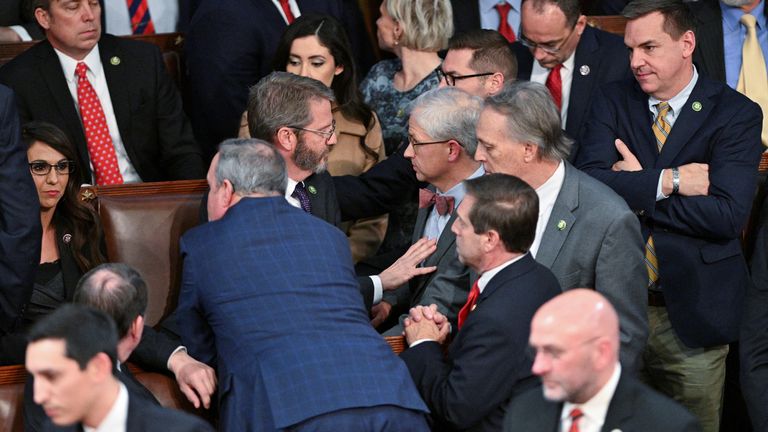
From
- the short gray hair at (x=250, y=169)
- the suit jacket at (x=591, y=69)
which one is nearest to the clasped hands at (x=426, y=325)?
the short gray hair at (x=250, y=169)

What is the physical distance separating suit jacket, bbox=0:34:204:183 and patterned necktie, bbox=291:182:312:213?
34.7 inches

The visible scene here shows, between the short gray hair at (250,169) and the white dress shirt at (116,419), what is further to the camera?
the short gray hair at (250,169)

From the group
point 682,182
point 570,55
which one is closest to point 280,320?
point 682,182

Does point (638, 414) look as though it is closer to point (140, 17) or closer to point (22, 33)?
point (22, 33)

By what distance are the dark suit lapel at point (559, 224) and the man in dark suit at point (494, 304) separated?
39 centimetres

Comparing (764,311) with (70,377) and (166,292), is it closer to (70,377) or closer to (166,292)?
(166,292)

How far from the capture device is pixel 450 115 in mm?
5133

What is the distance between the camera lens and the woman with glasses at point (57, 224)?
4.98 metres

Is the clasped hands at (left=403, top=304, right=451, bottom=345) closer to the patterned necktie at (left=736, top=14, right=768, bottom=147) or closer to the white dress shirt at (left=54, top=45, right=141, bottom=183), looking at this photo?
the white dress shirt at (left=54, top=45, right=141, bottom=183)

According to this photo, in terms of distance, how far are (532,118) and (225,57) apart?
1.97 meters

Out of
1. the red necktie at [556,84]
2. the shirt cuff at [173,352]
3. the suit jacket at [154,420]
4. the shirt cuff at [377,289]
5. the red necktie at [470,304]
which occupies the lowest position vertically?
the shirt cuff at [377,289]

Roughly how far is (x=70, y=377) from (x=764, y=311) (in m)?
2.49

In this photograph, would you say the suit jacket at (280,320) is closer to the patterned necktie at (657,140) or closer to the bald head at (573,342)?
the bald head at (573,342)

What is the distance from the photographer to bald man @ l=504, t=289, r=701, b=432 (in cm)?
332
